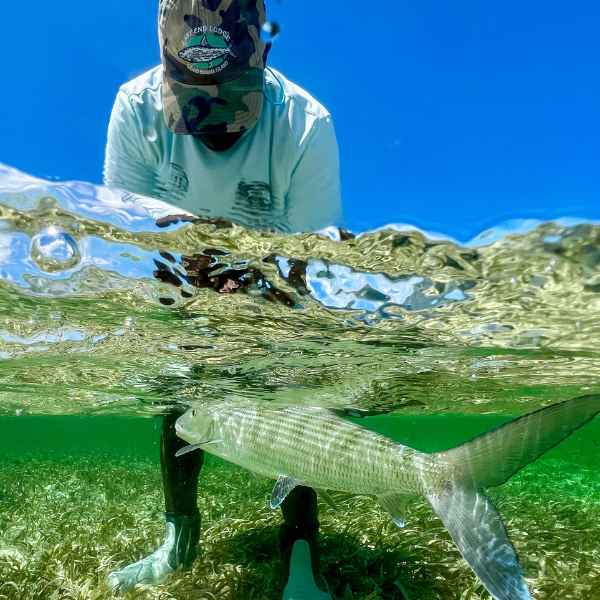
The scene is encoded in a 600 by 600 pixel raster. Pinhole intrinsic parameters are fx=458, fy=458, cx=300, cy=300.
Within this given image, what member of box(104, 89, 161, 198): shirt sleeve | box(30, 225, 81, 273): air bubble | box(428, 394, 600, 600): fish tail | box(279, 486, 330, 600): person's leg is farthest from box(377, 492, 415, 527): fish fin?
box(30, 225, 81, 273): air bubble

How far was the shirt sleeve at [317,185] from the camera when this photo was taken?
443cm

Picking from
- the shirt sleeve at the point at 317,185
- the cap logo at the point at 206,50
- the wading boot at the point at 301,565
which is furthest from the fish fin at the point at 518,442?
the cap logo at the point at 206,50

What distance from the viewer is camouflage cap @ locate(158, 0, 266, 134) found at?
383 cm

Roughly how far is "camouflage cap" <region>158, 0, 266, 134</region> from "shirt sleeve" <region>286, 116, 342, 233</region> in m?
0.61

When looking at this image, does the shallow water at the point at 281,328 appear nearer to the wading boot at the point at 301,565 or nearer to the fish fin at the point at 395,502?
the wading boot at the point at 301,565

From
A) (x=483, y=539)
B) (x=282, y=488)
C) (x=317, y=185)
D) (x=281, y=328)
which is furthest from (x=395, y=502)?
(x=281, y=328)

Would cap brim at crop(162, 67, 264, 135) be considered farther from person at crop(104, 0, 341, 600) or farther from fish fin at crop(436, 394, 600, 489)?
fish fin at crop(436, 394, 600, 489)

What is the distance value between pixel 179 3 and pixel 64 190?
2186mm

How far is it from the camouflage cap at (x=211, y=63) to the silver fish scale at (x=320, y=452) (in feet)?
9.58

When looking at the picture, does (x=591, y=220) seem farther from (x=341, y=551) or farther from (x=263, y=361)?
(x=263, y=361)

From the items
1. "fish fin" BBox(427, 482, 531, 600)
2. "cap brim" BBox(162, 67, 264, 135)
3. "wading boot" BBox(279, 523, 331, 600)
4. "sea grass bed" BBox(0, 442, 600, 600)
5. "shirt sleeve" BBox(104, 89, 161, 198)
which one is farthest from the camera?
"sea grass bed" BBox(0, 442, 600, 600)

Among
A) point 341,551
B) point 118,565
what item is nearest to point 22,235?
point 118,565

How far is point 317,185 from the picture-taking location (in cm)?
463

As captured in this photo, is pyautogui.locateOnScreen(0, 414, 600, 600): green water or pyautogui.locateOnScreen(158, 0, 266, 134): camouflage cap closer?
pyautogui.locateOnScreen(158, 0, 266, 134): camouflage cap
